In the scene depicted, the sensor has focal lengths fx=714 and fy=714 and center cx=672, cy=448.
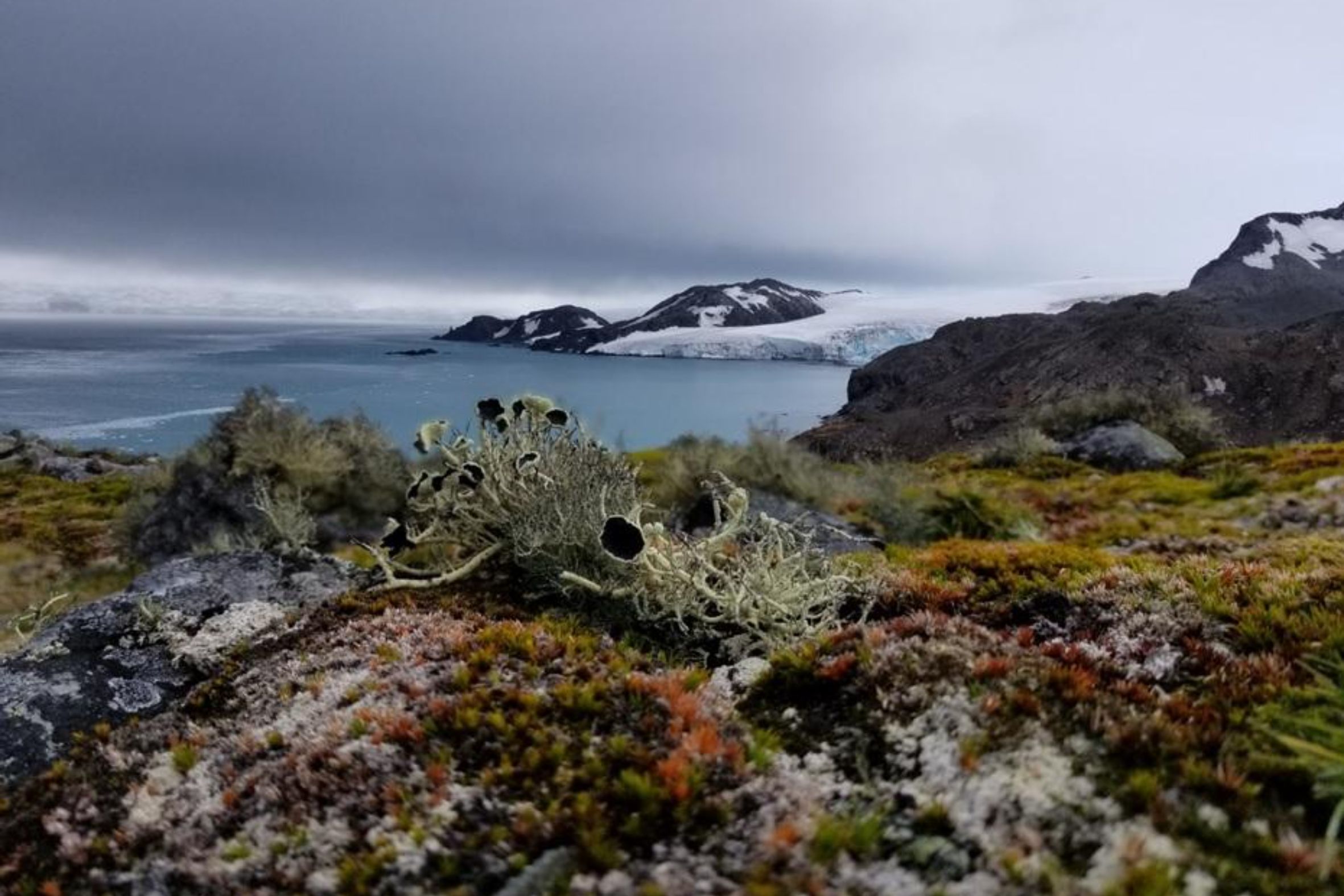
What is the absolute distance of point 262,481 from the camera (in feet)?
48.2

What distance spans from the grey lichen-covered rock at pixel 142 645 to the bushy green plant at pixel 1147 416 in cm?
2958

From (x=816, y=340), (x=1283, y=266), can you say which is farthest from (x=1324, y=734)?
(x=1283, y=266)

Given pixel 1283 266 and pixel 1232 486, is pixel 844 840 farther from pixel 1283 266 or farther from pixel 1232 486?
pixel 1283 266

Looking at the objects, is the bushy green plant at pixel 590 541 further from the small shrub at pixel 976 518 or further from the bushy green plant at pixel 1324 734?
the small shrub at pixel 976 518

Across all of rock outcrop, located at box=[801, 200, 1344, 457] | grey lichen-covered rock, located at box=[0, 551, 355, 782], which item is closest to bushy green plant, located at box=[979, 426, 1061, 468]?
rock outcrop, located at box=[801, 200, 1344, 457]

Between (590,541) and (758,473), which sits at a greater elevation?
(590,541)

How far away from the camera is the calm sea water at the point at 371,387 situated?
60031 millimetres

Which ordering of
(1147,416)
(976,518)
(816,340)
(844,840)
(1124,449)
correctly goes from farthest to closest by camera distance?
(816,340) < (1147,416) < (1124,449) < (976,518) < (844,840)

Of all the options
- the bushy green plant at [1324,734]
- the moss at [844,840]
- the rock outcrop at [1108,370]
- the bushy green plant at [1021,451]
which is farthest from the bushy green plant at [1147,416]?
the moss at [844,840]

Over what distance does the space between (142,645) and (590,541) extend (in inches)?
131

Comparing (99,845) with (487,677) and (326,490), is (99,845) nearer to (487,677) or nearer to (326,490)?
(487,677)

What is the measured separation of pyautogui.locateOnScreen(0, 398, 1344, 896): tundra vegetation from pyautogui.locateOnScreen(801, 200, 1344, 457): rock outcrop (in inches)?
1645

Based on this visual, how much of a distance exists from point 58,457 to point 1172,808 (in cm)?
5718

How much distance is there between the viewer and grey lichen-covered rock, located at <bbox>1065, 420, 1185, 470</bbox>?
22.0 meters
